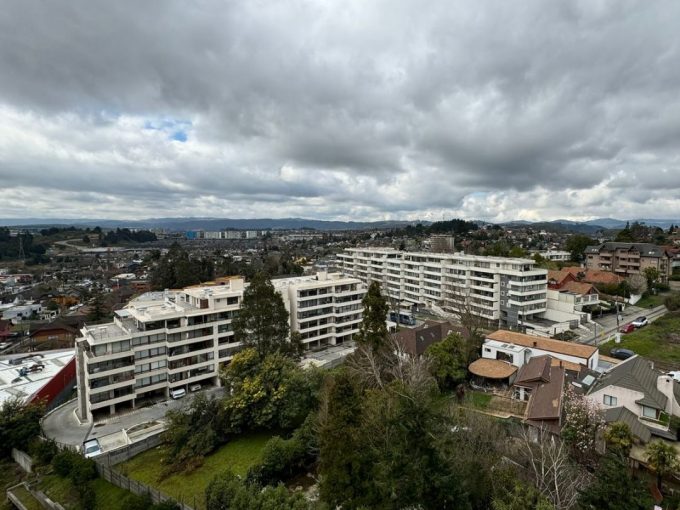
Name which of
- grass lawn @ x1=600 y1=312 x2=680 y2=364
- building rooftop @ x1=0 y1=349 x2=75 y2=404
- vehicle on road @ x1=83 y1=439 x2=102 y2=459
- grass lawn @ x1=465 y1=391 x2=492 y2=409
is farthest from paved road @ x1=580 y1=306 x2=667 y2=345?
building rooftop @ x1=0 y1=349 x2=75 y2=404

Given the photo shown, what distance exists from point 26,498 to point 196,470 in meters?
9.75

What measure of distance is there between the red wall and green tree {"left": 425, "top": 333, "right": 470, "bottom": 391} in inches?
1291

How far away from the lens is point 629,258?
67312mm

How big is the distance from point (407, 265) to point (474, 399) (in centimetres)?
3738

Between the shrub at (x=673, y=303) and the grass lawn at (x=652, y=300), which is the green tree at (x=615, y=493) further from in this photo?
the grass lawn at (x=652, y=300)

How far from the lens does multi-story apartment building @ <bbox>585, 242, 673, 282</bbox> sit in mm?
64062

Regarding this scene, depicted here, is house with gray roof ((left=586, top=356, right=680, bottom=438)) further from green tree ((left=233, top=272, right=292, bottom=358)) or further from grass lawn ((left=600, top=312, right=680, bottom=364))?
green tree ((left=233, top=272, right=292, bottom=358))

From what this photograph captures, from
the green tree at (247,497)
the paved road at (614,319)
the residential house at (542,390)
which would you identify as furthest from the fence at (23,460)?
the paved road at (614,319)

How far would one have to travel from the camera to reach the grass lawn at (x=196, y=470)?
2119 centimetres

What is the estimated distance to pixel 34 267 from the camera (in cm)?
13150

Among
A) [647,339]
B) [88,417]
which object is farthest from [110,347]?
[647,339]

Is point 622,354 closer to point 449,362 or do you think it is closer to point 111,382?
point 449,362

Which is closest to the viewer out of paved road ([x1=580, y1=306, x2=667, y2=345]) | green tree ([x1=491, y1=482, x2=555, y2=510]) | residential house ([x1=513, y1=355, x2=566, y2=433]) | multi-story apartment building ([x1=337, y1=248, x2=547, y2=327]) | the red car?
green tree ([x1=491, y1=482, x2=555, y2=510])

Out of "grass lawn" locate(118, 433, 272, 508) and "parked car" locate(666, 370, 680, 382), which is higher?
"parked car" locate(666, 370, 680, 382)
